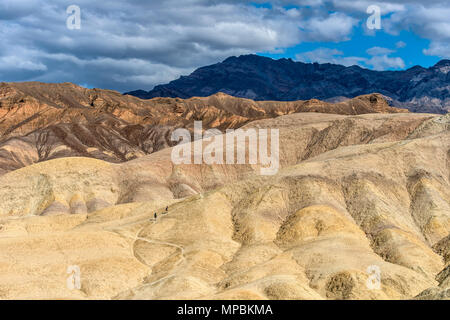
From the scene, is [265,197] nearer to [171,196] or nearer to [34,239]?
[34,239]

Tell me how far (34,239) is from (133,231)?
13591mm

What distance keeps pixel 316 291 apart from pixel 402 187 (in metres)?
36.5

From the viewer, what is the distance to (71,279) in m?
59.2

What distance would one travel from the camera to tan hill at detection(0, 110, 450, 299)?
56.0 meters

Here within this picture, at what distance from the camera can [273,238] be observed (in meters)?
72.8

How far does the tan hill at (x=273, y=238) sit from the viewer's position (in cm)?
5600

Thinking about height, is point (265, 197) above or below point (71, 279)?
above

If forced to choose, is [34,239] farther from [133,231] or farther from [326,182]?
[326,182]

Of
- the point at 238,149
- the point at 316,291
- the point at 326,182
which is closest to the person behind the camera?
the point at 316,291
